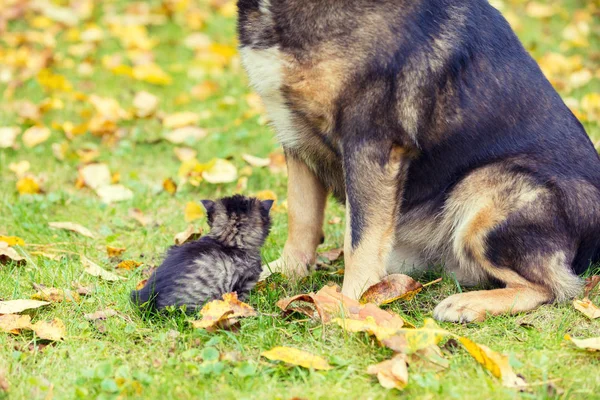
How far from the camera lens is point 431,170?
3510 mm

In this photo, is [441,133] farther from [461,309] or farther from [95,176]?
[95,176]

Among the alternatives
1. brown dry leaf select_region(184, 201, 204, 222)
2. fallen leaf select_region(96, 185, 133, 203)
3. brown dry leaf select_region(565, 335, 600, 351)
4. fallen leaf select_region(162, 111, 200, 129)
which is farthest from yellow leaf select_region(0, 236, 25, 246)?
brown dry leaf select_region(565, 335, 600, 351)

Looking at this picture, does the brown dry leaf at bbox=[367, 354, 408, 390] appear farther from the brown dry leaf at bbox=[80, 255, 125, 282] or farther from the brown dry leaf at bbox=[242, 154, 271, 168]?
the brown dry leaf at bbox=[242, 154, 271, 168]

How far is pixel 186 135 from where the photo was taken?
589 centimetres

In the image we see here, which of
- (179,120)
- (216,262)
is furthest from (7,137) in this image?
(216,262)

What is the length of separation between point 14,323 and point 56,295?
1.17 feet

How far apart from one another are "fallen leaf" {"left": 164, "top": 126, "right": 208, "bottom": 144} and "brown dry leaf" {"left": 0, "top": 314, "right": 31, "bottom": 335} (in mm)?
2882

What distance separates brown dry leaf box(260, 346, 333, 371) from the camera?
109 inches

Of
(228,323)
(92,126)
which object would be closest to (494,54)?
(228,323)

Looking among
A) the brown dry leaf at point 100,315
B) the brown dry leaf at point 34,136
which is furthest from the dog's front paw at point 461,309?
the brown dry leaf at point 34,136

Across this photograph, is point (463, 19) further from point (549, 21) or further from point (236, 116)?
point (549, 21)

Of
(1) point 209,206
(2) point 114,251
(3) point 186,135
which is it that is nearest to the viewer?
(1) point 209,206

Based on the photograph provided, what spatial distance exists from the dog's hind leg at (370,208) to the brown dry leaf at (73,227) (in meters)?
1.78

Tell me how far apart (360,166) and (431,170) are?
457 millimetres
